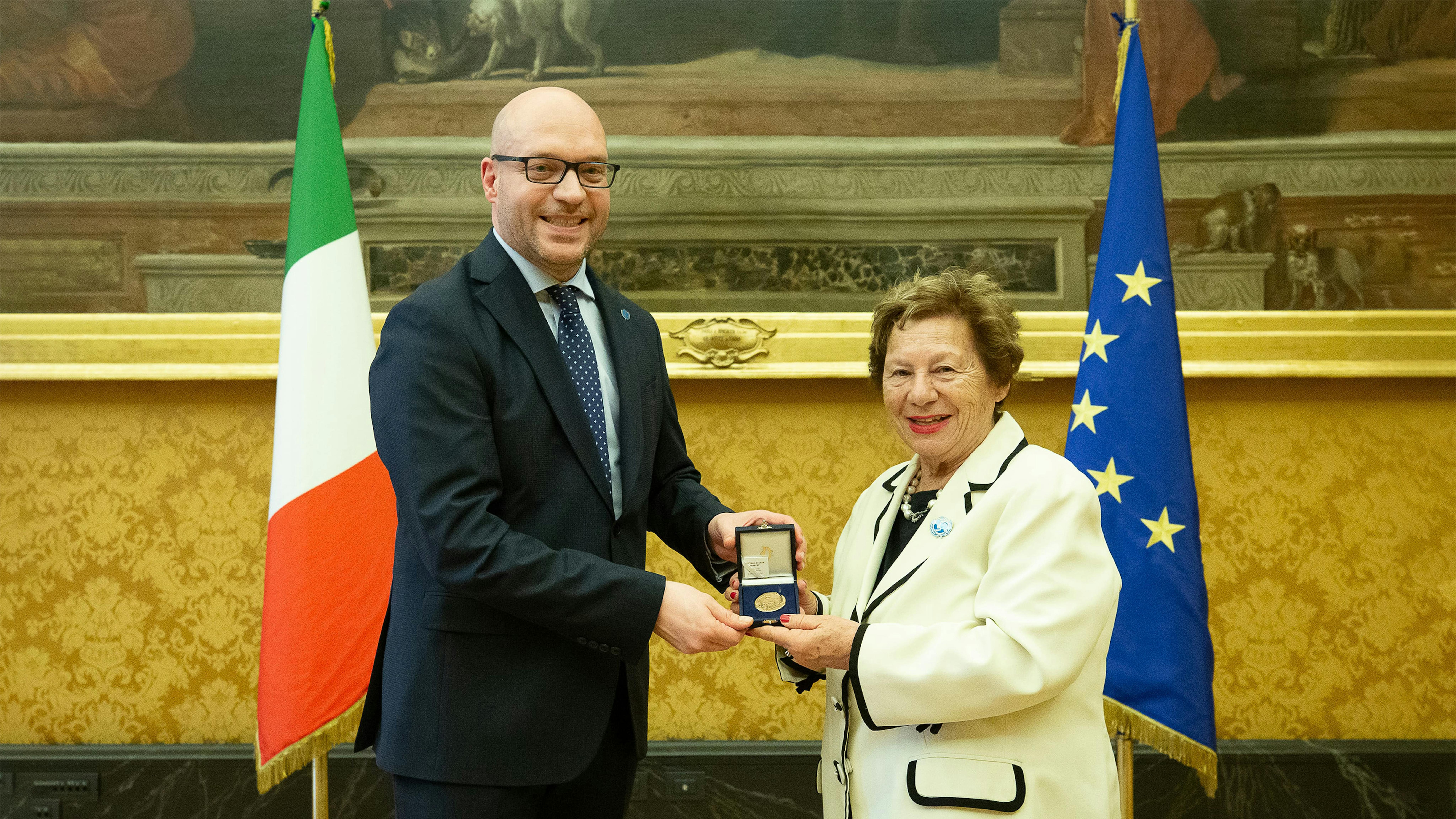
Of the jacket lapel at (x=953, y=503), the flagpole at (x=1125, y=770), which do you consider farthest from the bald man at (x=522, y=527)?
the flagpole at (x=1125, y=770)

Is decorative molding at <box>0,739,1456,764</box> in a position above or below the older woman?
below

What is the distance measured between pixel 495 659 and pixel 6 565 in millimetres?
3229

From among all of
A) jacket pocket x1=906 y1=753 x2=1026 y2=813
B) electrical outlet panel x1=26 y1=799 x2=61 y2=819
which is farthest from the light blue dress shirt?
electrical outlet panel x1=26 y1=799 x2=61 y2=819

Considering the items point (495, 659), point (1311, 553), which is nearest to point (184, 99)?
point (495, 659)

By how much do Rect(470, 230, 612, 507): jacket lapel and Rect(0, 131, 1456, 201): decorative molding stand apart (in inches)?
81.3

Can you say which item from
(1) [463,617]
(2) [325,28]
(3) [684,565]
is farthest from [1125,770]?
(2) [325,28]

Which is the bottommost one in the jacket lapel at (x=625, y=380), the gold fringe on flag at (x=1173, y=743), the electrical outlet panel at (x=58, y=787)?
the electrical outlet panel at (x=58, y=787)

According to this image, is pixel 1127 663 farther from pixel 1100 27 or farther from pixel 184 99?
pixel 184 99

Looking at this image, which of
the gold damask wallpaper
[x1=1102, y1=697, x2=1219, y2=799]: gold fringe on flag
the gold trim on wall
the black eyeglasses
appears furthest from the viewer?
the gold damask wallpaper

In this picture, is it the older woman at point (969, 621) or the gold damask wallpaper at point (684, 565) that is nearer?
the older woman at point (969, 621)

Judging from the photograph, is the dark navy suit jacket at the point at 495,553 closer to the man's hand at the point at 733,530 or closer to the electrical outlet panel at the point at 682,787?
the man's hand at the point at 733,530

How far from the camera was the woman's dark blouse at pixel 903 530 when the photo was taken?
2010mm

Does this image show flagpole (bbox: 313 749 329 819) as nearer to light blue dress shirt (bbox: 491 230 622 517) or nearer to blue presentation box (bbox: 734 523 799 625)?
light blue dress shirt (bbox: 491 230 622 517)

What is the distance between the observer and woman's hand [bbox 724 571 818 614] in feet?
6.88
